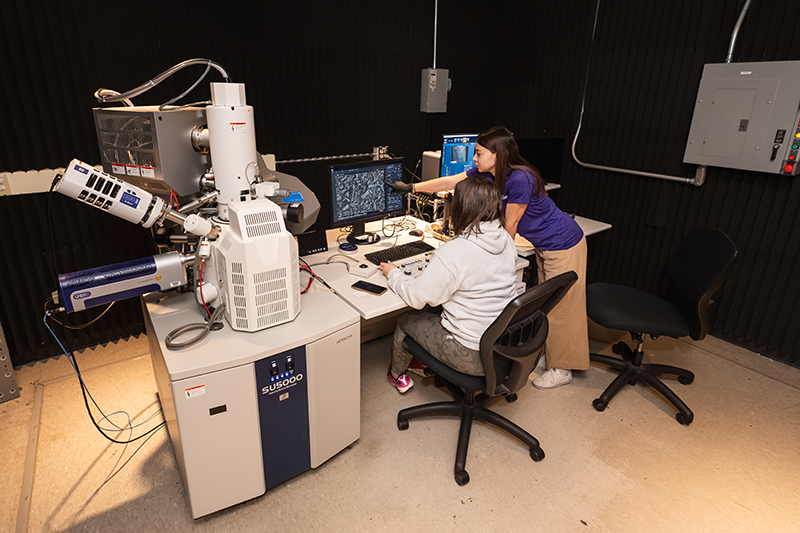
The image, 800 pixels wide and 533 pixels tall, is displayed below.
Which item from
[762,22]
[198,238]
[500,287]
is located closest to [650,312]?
[500,287]

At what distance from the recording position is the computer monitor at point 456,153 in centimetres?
276

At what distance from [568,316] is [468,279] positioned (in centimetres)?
96

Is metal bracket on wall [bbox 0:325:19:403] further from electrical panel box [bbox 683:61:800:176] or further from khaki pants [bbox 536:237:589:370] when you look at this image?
electrical panel box [bbox 683:61:800:176]

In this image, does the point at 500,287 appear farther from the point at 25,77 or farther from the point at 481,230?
the point at 25,77

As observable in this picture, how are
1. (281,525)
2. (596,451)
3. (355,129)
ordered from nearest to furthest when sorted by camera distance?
1. (281,525)
2. (596,451)
3. (355,129)

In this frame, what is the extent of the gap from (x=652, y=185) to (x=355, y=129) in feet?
7.17

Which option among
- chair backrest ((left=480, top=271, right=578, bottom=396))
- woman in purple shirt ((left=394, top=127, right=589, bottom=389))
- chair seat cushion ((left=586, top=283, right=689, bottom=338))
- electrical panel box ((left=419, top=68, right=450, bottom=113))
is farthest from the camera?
electrical panel box ((left=419, top=68, right=450, bottom=113))

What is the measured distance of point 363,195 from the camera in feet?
7.98

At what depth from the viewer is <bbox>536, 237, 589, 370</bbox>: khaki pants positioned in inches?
93.1

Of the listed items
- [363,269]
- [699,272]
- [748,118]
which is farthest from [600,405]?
[748,118]

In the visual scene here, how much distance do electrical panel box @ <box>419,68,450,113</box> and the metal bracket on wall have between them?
10.2 feet

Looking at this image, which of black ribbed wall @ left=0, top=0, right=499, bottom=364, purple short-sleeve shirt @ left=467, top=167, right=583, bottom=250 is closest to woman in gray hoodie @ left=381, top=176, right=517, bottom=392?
purple short-sleeve shirt @ left=467, top=167, right=583, bottom=250

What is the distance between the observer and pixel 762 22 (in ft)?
8.51

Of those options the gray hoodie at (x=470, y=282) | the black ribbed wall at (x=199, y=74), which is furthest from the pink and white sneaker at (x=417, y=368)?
the black ribbed wall at (x=199, y=74)
